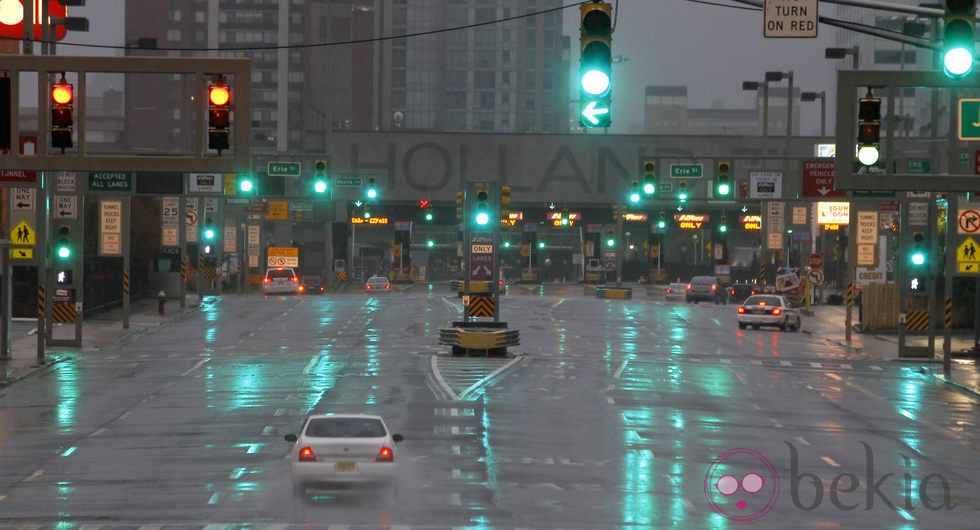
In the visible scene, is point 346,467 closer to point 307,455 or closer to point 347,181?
point 307,455

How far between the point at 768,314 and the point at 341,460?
4780 centimetres

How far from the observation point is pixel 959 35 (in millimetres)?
15836

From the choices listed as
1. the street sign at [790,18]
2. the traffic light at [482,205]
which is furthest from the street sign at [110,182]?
the street sign at [790,18]

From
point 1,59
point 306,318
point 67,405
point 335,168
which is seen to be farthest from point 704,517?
point 335,168

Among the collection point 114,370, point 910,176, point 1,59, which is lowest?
point 114,370

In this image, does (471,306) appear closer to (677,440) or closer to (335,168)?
(677,440)

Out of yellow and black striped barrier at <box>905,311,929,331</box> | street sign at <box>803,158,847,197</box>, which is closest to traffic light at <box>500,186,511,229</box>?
yellow and black striped barrier at <box>905,311,929,331</box>

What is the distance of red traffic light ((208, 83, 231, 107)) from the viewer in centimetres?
2353

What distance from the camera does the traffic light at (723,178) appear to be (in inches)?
2348

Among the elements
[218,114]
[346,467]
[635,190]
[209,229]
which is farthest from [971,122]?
[209,229]

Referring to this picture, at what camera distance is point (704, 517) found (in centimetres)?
2031

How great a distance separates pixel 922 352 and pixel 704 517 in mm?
35552

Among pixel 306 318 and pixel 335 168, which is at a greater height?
pixel 335 168

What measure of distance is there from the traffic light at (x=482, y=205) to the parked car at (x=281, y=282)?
43.8m
